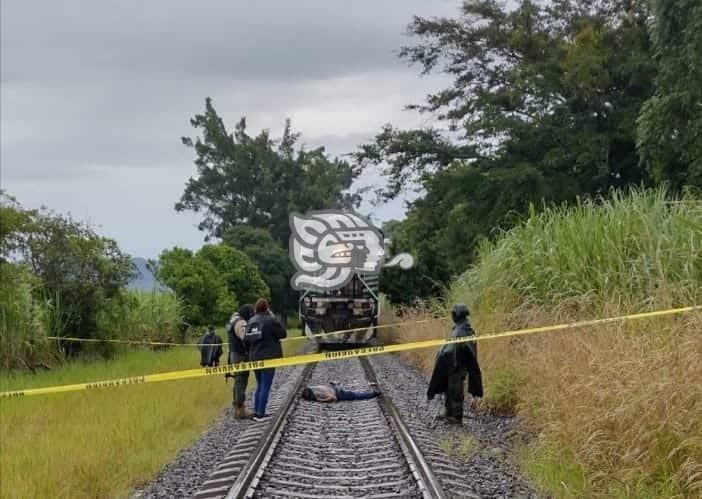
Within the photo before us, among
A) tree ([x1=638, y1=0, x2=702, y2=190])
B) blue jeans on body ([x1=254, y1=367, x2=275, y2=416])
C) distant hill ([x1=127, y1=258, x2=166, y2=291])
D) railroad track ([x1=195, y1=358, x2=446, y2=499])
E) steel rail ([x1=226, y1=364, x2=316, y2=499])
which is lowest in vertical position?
railroad track ([x1=195, y1=358, x2=446, y2=499])

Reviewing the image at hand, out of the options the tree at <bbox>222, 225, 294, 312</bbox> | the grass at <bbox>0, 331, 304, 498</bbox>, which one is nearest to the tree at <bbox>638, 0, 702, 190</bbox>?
the grass at <bbox>0, 331, 304, 498</bbox>

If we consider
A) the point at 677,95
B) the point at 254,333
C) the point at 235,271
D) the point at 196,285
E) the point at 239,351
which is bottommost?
the point at 239,351

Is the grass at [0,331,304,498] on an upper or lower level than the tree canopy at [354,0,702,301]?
lower

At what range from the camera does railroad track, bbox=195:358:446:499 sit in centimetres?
708

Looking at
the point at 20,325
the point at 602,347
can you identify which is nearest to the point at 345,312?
the point at 20,325

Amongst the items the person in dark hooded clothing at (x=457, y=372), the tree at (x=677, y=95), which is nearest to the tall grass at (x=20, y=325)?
the person in dark hooded clothing at (x=457, y=372)

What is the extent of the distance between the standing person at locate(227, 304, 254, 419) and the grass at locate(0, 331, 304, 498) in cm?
52

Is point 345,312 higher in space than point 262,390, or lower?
higher

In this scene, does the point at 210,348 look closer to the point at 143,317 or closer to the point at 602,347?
the point at 143,317

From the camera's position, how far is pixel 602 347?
8531 millimetres

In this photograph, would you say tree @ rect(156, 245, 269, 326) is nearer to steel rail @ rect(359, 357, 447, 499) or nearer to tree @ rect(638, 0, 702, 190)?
tree @ rect(638, 0, 702, 190)

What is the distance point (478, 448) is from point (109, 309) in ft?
48.6

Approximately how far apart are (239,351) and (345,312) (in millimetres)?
12061

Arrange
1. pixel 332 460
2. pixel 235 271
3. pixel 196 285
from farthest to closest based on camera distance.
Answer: pixel 235 271
pixel 196 285
pixel 332 460
